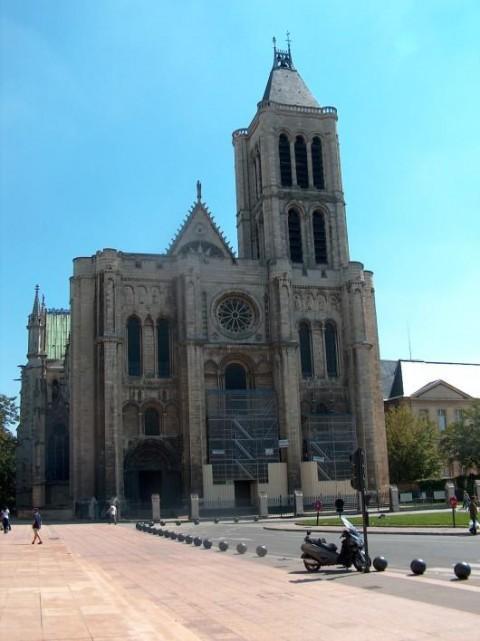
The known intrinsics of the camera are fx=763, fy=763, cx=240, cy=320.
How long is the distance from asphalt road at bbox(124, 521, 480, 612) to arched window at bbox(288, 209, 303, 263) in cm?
3621

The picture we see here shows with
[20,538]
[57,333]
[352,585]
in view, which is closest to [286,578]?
[352,585]

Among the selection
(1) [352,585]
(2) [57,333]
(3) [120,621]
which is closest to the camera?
(3) [120,621]

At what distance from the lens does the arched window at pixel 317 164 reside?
64.7 m

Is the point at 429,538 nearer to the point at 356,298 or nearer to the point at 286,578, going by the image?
the point at 286,578

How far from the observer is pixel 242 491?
53281 millimetres

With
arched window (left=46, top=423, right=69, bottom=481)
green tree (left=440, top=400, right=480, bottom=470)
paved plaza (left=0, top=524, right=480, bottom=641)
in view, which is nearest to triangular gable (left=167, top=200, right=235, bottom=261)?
arched window (left=46, top=423, right=69, bottom=481)

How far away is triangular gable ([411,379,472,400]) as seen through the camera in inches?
2975

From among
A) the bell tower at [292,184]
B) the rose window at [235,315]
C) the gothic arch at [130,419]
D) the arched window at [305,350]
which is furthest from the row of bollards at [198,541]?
the bell tower at [292,184]

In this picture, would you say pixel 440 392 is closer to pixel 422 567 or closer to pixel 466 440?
pixel 466 440

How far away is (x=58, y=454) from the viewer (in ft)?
217

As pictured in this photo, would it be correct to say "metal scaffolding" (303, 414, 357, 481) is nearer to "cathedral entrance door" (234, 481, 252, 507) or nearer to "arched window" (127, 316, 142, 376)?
"cathedral entrance door" (234, 481, 252, 507)

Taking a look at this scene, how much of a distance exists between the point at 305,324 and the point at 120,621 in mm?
49518

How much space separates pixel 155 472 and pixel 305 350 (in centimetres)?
1465

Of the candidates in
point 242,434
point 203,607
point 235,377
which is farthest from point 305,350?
point 203,607
